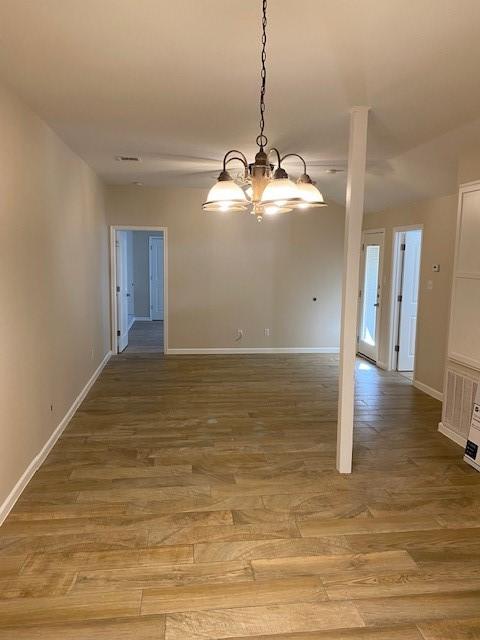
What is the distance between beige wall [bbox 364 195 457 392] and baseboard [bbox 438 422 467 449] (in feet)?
3.56

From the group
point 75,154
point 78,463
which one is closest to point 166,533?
point 78,463

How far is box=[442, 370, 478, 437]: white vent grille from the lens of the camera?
392cm

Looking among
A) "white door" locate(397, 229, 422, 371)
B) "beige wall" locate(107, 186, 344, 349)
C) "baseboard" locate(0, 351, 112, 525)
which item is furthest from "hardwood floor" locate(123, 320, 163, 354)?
"white door" locate(397, 229, 422, 371)

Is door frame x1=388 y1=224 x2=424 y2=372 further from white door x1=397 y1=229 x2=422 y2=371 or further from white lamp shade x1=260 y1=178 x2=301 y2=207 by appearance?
white lamp shade x1=260 y1=178 x2=301 y2=207

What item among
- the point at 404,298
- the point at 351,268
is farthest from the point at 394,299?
the point at 351,268

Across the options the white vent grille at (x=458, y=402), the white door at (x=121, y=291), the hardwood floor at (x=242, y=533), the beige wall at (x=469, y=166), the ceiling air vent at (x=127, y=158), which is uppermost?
the ceiling air vent at (x=127, y=158)

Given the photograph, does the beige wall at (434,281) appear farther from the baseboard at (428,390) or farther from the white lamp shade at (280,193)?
the white lamp shade at (280,193)

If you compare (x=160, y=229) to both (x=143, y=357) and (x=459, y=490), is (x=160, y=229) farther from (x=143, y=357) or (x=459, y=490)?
(x=459, y=490)

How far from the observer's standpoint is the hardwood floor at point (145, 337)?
7762 millimetres

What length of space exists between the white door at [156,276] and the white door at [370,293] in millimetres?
5298

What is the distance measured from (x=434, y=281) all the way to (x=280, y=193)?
3868mm

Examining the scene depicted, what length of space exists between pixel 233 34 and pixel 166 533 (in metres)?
2.75

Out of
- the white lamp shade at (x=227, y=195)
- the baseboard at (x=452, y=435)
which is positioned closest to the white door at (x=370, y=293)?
the baseboard at (x=452, y=435)

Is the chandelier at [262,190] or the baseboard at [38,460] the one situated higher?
the chandelier at [262,190]
